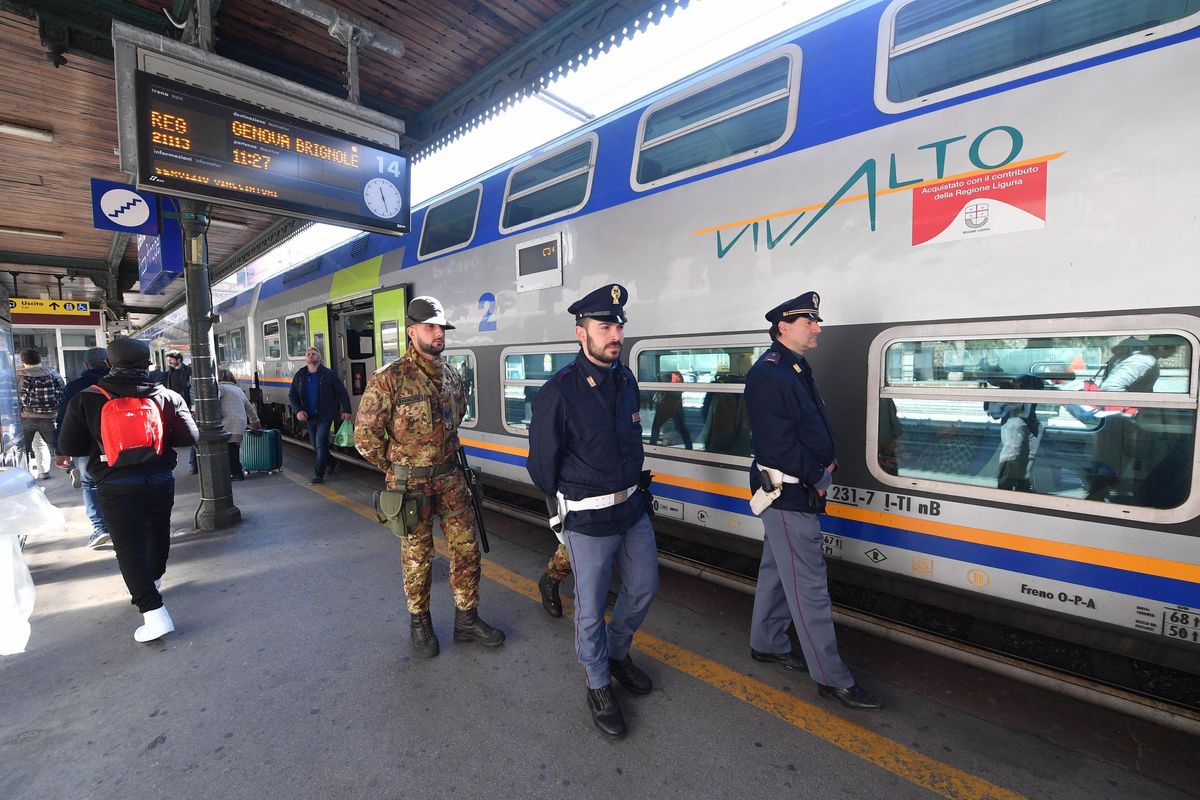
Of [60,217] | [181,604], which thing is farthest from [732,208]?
[60,217]

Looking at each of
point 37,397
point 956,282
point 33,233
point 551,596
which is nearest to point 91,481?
point 37,397

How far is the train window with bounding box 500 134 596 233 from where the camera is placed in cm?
405

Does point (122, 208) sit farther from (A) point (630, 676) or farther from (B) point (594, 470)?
(A) point (630, 676)

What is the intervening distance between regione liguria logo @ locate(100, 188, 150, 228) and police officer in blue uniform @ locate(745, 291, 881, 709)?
774cm

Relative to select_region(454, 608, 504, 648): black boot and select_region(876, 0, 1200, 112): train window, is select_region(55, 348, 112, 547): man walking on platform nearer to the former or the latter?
select_region(454, 608, 504, 648): black boot

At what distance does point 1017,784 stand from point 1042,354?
1702 millimetres

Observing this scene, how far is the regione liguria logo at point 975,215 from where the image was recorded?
226 centimetres

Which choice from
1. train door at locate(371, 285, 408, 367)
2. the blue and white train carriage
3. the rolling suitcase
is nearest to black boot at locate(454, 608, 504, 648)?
the blue and white train carriage

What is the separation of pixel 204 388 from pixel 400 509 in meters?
3.78

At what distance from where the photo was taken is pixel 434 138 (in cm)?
646

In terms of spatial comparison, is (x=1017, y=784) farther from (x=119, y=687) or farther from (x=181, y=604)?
(x=181, y=604)

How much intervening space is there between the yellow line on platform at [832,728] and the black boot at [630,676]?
0.87 feet

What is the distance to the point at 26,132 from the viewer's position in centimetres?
617

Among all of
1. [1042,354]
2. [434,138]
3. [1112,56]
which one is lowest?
[1042,354]
